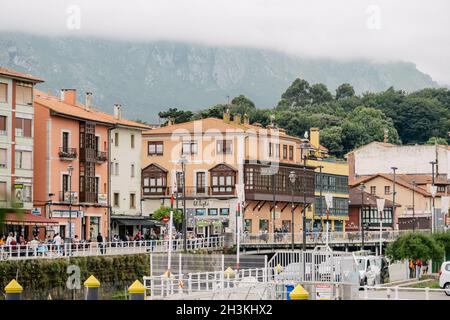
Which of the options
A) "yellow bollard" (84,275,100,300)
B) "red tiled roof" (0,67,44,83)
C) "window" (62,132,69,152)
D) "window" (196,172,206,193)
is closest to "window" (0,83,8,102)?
"red tiled roof" (0,67,44,83)

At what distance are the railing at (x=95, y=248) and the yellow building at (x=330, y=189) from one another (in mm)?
32614

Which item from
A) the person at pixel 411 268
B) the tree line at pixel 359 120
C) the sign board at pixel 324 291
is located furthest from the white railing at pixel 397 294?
the tree line at pixel 359 120

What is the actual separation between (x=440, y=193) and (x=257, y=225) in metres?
41.5

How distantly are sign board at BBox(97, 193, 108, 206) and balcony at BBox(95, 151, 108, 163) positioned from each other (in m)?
2.47

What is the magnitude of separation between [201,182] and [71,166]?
27835 millimetres

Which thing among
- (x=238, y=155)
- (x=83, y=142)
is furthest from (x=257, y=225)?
(x=83, y=142)

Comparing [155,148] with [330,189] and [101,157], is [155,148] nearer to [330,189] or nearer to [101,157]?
[101,157]

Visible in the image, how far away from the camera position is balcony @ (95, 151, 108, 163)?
289ft

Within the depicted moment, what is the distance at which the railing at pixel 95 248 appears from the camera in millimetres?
57781

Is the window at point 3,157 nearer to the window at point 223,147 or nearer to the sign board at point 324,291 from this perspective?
the window at point 223,147

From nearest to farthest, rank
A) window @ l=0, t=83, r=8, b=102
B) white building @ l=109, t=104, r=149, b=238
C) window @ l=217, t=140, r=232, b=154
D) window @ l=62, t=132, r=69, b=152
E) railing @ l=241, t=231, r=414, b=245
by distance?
window @ l=0, t=83, r=8, b=102 < window @ l=62, t=132, r=69, b=152 < railing @ l=241, t=231, r=414, b=245 < white building @ l=109, t=104, r=149, b=238 < window @ l=217, t=140, r=232, b=154

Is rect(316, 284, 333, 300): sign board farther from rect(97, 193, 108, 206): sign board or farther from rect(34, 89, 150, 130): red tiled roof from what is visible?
rect(97, 193, 108, 206): sign board

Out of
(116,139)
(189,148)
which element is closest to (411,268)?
(116,139)

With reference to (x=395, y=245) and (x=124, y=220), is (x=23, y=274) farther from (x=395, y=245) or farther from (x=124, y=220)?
(x=124, y=220)
